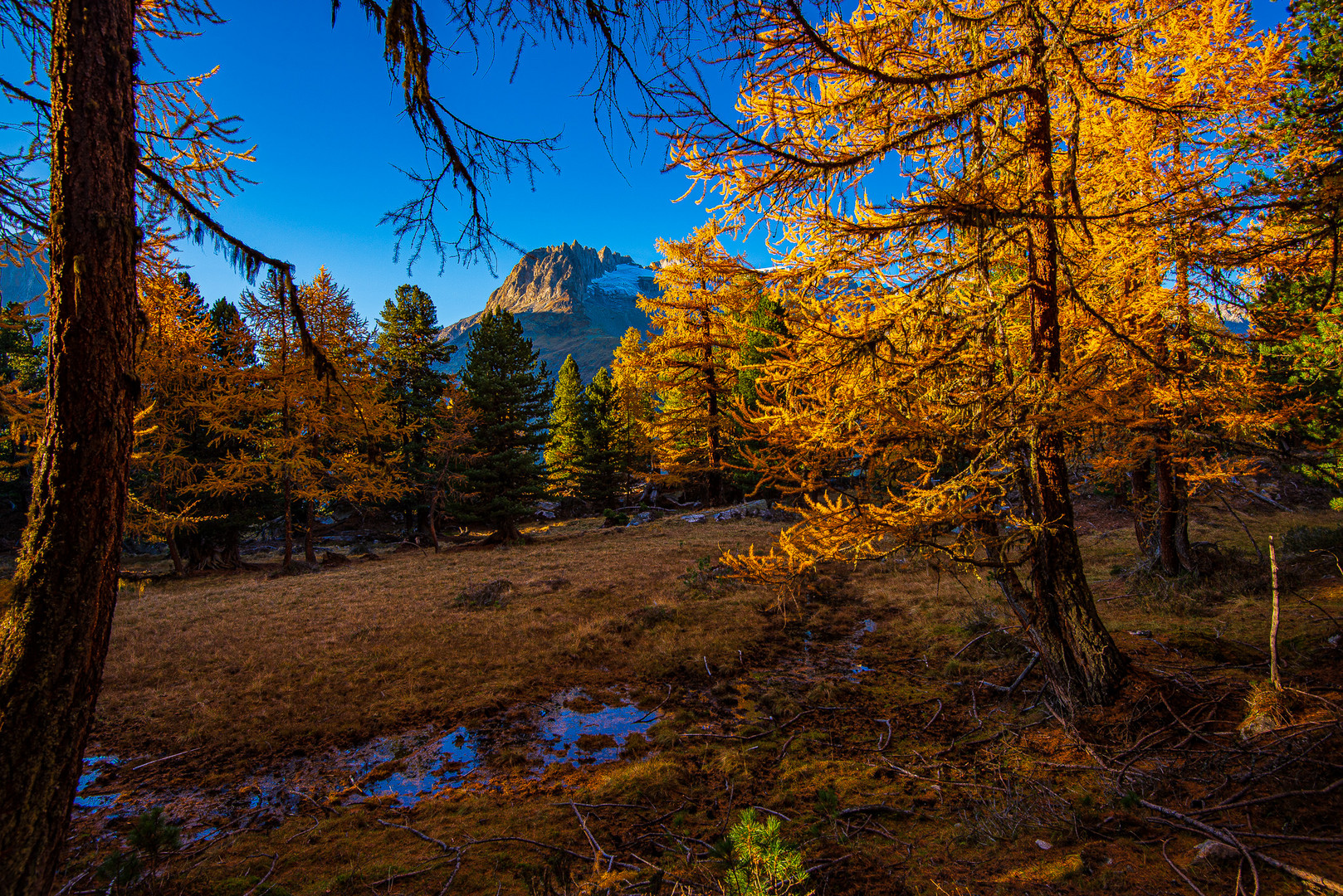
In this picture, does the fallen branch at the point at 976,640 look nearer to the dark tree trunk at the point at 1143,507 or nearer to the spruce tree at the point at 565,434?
the dark tree trunk at the point at 1143,507

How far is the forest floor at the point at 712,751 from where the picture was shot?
2871 mm

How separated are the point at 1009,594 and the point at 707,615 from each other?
5091 mm

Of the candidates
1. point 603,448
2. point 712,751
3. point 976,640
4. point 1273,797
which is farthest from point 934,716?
point 603,448

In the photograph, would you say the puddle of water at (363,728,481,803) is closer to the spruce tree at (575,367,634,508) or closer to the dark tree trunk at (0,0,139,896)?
the dark tree trunk at (0,0,139,896)

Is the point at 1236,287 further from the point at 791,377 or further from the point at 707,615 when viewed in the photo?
the point at 707,615

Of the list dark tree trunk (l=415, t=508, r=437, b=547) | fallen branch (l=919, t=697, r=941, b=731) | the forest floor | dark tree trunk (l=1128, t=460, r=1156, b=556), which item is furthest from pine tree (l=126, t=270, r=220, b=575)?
dark tree trunk (l=1128, t=460, r=1156, b=556)

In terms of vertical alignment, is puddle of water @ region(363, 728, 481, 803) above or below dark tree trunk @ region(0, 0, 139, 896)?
below

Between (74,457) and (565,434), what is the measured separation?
33.5 meters

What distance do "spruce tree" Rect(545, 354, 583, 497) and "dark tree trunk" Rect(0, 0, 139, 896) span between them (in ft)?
95.3

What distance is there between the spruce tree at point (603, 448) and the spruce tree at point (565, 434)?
2.65 feet

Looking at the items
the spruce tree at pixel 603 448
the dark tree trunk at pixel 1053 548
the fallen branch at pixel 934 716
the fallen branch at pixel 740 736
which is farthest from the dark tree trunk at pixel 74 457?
the spruce tree at pixel 603 448

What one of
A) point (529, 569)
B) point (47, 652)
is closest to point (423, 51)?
point (47, 652)

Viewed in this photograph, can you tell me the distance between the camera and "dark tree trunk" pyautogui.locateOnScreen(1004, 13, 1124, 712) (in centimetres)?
437

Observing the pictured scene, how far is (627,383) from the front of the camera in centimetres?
2678
